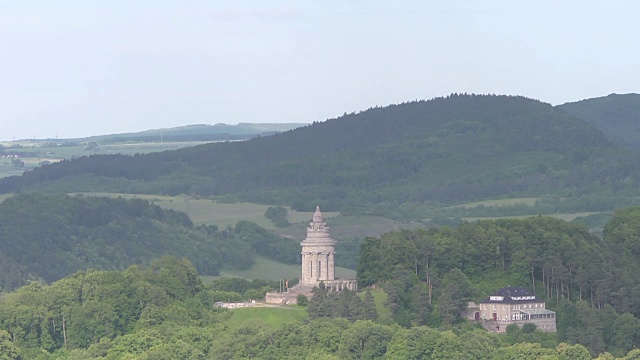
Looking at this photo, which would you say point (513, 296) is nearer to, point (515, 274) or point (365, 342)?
point (515, 274)

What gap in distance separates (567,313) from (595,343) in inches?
169

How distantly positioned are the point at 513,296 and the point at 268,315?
15.4 metres

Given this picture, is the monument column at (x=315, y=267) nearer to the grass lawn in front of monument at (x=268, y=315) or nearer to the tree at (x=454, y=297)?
the grass lawn in front of monument at (x=268, y=315)

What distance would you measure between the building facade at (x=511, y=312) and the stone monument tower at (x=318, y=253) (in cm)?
1002

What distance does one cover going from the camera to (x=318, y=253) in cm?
15200

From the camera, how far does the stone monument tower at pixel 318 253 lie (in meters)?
152

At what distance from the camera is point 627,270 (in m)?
157

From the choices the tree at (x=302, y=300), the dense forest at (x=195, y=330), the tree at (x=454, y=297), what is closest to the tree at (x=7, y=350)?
the dense forest at (x=195, y=330)

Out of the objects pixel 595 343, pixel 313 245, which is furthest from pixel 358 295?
pixel 595 343

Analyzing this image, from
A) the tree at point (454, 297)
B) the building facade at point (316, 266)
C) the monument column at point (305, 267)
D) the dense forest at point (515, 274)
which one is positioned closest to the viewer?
the tree at point (454, 297)

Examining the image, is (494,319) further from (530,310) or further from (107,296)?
(107,296)

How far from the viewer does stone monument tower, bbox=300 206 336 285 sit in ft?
498

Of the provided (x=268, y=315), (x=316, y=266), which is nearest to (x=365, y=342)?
(x=268, y=315)

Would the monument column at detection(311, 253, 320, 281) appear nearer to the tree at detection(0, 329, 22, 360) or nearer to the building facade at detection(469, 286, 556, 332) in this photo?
the building facade at detection(469, 286, 556, 332)
